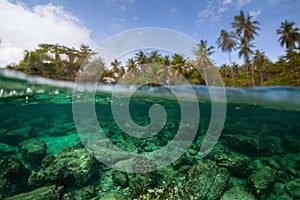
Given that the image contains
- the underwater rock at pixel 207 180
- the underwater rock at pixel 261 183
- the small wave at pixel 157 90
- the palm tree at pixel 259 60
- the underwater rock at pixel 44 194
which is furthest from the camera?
the palm tree at pixel 259 60

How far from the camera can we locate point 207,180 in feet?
22.2

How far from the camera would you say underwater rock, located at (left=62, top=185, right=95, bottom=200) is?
A: 23.2 feet

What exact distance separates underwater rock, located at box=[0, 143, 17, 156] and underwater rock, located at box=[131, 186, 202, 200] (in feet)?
40.0

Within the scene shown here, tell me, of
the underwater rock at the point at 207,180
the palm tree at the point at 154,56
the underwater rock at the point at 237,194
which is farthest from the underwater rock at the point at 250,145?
the palm tree at the point at 154,56

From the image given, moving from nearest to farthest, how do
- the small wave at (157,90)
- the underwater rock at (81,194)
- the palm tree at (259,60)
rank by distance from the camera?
→ the underwater rock at (81,194)
the small wave at (157,90)
the palm tree at (259,60)

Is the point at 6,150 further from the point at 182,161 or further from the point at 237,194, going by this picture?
the point at 237,194

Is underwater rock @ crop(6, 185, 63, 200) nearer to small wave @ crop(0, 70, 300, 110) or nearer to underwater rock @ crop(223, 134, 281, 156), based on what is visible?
small wave @ crop(0, 70, 300, 110)

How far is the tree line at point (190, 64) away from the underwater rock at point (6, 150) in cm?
701

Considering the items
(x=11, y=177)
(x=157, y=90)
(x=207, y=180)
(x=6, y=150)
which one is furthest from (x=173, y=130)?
(x=6, y=150)

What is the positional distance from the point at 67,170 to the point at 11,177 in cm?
256

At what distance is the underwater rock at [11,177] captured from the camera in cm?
728

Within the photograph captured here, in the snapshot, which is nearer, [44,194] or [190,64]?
[44,194]

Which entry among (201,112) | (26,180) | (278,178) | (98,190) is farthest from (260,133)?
(26,180)

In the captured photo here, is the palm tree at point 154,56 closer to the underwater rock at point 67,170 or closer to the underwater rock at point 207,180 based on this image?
the underwater rock at point 207,180
